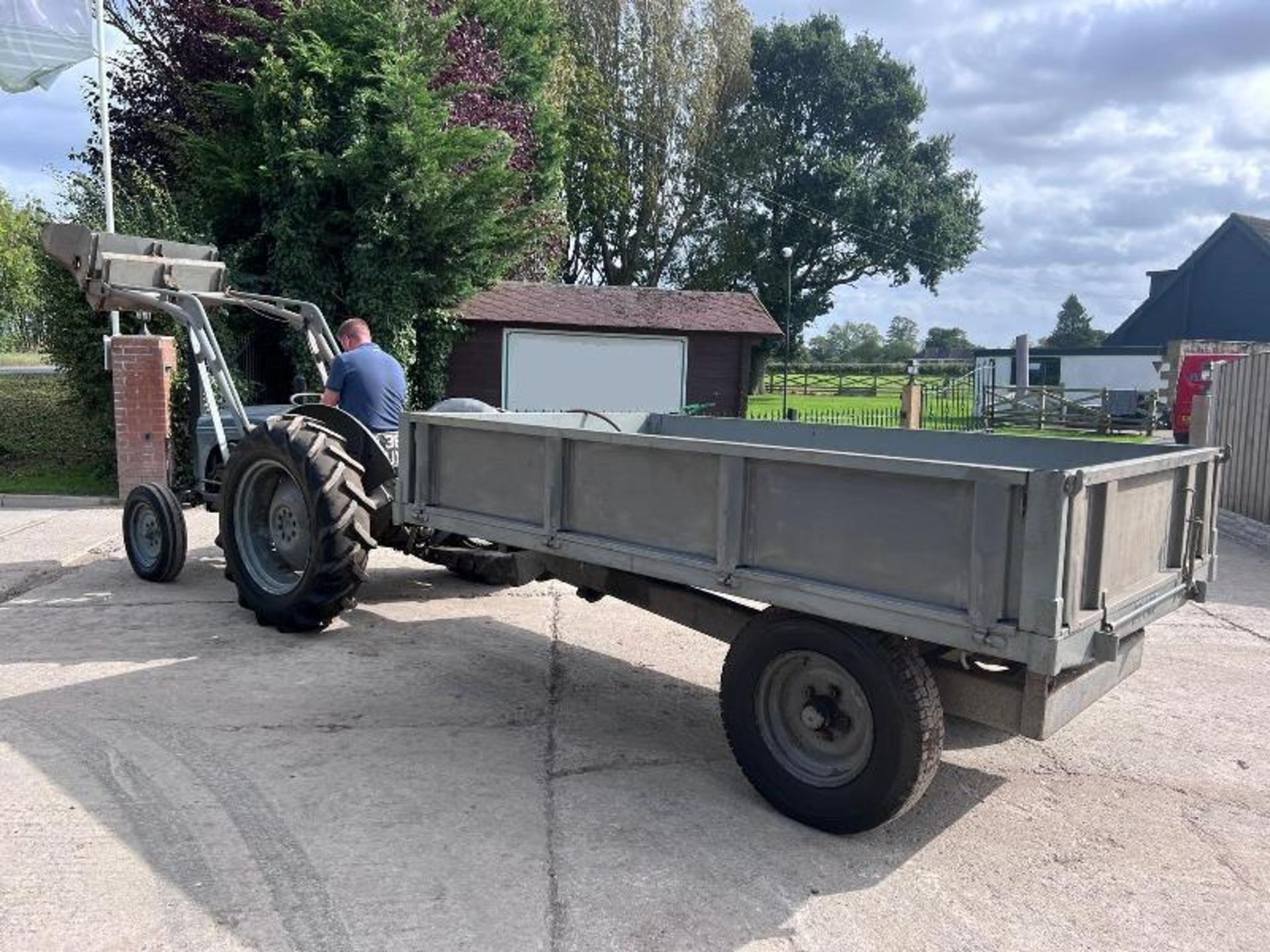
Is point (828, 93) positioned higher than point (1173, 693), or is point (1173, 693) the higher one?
point (828, 93)

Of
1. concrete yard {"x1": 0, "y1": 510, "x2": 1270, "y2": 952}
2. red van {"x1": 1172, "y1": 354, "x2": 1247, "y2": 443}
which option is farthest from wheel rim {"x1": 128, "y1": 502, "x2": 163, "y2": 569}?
red van {"x1": 1172, "y1": 354, "x2": 1247, "y2": 443}

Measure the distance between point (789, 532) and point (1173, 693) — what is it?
3.28 m

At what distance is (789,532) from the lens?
3.84 m

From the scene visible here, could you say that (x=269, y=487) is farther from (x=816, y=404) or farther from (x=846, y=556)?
(x=816, y=404)

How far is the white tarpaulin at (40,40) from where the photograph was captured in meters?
12.4

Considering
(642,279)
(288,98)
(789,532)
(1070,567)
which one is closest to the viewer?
(1070,567)

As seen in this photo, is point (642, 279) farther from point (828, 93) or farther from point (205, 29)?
point (205, 29)

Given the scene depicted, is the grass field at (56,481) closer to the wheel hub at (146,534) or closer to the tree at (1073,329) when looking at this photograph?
the wheel hub at (146,534)

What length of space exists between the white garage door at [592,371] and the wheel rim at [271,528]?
12.6 m

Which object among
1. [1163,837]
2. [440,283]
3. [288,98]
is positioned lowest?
[1163,837]

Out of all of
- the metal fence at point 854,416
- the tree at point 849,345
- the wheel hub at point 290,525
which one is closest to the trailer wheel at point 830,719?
the wheel hub at point 290,525

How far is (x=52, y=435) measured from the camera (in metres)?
15.7

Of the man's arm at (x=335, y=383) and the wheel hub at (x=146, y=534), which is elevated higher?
the man's arm at (x=335, y=383)

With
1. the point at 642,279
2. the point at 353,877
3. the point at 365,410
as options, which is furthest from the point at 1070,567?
the point at 642,279
